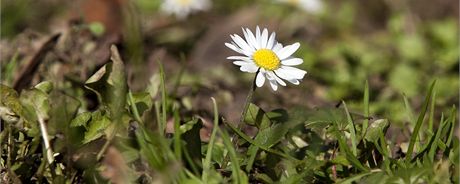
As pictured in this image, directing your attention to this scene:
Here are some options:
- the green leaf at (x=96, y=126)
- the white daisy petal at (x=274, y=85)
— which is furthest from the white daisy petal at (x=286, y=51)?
the green leaf at (x=96, y=126)

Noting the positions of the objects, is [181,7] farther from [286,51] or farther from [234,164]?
[234,164]

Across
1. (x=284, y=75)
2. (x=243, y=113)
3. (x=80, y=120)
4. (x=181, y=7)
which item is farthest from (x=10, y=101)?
(x=181, y=7)

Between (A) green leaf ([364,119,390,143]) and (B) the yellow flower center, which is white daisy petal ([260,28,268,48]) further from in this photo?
(A) green leaf ([364,119,390,143])

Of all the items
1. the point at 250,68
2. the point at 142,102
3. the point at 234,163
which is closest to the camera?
the point at 234,163

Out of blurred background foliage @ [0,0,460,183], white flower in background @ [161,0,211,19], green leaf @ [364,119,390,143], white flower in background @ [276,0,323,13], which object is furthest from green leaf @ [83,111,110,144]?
white flower in background @ [276,0,323,13]

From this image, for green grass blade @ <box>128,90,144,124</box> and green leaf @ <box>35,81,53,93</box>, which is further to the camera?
green leaf @ <box>35,81,53,93</box>

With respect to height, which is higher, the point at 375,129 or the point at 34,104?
the point at 34,104
